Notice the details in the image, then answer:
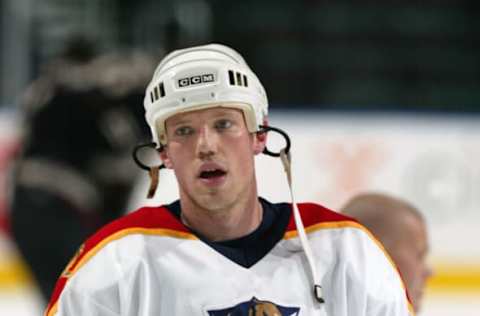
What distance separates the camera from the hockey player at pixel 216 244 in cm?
179

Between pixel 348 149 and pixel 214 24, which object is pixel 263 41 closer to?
pixel 214 24

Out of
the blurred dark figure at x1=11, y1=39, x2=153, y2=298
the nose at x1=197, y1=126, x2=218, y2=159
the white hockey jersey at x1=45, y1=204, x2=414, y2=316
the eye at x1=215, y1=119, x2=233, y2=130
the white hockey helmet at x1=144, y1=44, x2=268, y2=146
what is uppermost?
the blurred dark figure at x1=11, y1=39, x2=153, y2=298

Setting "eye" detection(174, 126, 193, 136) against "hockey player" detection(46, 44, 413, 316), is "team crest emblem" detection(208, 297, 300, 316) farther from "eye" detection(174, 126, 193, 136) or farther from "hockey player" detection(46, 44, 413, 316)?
"eye" detection(174, 126, 193, 136)

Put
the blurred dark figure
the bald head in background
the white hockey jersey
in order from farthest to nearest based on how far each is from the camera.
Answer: the blurred dark figure < the bald head in background < the white hockey jersey

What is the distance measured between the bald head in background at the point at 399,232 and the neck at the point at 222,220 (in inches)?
21.4

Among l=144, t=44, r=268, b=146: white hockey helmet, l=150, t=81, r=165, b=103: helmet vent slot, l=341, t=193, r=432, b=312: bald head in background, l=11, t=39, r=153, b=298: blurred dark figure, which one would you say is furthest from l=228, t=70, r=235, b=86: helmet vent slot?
l=11, t=39, r=153, b=298: blurred dark figure

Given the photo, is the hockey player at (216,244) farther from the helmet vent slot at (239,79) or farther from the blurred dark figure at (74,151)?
the blurred dark figure at (74,151)

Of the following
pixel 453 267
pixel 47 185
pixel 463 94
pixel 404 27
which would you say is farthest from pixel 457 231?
pixel 47 185

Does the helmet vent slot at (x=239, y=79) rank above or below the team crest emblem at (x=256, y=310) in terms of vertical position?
above

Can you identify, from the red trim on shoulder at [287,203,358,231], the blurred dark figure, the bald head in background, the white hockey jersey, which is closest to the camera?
the white hockey jersey

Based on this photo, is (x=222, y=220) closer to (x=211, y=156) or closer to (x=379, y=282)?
(x=211, y=156)

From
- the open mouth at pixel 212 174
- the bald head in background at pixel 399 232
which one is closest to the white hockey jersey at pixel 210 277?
the open mouth at pixel 212 174

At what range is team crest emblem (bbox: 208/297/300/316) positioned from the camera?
1.79 m

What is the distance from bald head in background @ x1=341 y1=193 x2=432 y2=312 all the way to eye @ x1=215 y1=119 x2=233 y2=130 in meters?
0.63
